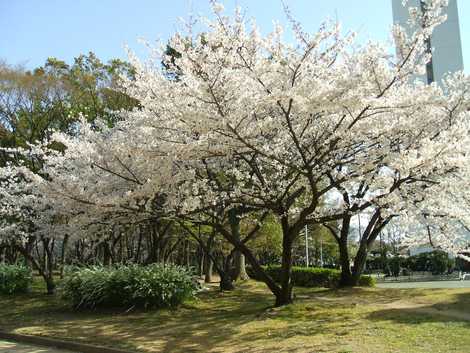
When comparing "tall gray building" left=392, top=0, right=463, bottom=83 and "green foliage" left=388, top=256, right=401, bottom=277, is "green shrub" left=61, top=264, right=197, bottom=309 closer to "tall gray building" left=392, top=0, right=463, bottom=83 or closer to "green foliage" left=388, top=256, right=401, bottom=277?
"green foliage" left=388, top=256, right=401, bottom=277

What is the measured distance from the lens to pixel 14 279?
20031mm

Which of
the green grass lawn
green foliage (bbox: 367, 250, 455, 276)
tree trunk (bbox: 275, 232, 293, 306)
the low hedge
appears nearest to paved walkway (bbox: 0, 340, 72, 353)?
the green grass lawn

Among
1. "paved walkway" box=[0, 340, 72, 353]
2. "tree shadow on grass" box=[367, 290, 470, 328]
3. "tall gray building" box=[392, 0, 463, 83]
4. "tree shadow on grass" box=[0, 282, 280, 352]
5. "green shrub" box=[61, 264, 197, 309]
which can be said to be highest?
"tall gray building" box=[392, 0, 463, 83]

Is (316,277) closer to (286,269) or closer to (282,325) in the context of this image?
(286,269)

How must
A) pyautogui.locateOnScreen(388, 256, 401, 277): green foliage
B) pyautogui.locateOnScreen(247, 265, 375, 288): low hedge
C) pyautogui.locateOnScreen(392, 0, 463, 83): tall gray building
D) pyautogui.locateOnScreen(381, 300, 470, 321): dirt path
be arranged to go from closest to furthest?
pyautogui.locateOnScreen(381, 300, 470, 321): dirt path → pyautogui.locateOnScreen(247, 265, 375, 288): low hedge → pyautogui.locateOnScreen(388, 256, 401, 277): green foliage → pyautogui.locateOnScreen(392, 0, 463, 83): tall gray building

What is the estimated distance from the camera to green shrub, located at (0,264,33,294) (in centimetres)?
1952

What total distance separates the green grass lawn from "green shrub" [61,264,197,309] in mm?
450

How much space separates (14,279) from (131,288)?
28.3 feet

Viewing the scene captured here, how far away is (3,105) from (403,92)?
21.2 metres

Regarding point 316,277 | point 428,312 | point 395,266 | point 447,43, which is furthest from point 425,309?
point 447,43

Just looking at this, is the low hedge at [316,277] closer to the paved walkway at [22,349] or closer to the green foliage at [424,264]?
the green foliage at [424,264]

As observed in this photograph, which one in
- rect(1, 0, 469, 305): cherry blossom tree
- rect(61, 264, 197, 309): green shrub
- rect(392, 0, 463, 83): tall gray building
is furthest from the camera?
rect(392, 0, 463, 83): tall gray building

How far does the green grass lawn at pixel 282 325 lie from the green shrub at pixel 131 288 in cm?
45

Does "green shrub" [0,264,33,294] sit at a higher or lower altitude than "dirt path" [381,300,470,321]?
higher
